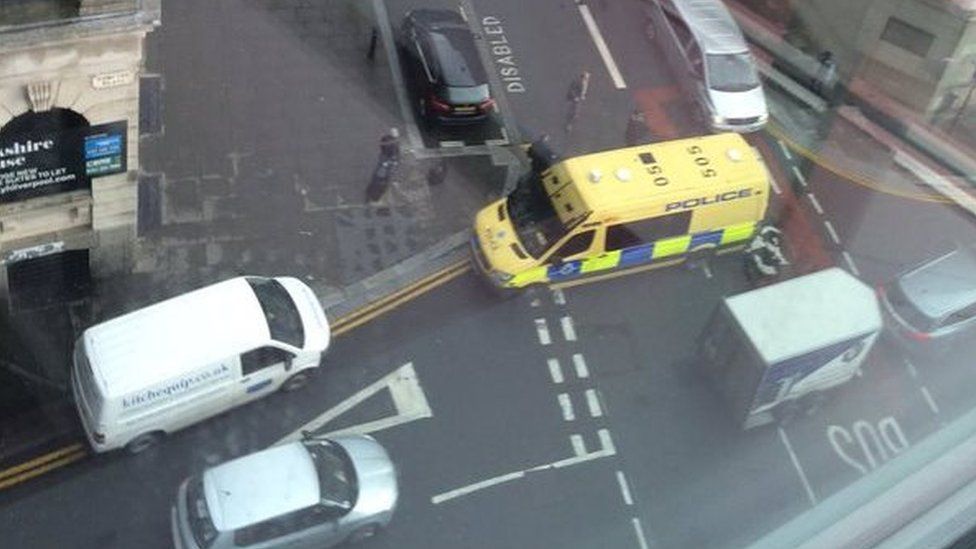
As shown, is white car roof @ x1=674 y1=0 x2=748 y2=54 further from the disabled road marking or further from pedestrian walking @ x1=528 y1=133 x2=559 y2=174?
the disabled road marking

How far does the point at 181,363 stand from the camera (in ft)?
29.0

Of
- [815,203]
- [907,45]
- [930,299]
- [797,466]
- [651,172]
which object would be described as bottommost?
[651,172]

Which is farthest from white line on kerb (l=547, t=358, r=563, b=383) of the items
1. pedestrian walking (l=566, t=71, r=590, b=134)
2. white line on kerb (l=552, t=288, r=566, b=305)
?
pedestrian walking (l=566, t=71, r=590, b=134)

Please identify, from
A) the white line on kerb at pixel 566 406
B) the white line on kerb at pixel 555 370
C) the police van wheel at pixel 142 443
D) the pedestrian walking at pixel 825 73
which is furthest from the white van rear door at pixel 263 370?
the pedestrian walking at pixel 825 73

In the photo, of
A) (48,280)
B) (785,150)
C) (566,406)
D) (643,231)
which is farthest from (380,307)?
(785,150)

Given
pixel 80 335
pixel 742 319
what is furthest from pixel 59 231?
pixel 742 319

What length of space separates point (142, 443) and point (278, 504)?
4.79ft

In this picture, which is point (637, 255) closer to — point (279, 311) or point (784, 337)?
point (784, 337)

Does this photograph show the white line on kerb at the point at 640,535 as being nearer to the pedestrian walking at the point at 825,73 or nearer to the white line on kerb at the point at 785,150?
the white line on kerb at the point at 785,150

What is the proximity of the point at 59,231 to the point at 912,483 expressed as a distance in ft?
26.1

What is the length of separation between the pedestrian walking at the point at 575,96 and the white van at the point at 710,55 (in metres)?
0.96

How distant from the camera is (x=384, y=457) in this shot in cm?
864

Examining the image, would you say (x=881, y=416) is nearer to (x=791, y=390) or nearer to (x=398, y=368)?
(x=791, y=390)

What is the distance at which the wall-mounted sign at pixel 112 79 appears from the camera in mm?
8492
